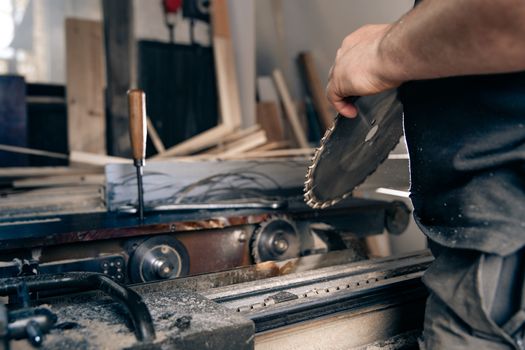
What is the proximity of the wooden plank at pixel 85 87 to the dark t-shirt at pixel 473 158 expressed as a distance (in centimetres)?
289

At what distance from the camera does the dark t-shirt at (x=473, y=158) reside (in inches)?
26.1

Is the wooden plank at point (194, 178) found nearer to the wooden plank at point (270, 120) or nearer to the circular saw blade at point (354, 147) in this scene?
the circular saw blade at point (354, 147)

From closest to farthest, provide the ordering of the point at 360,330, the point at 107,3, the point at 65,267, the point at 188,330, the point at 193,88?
the point at 188,330, the point at 360,330, the point at 65,267, the point at 107,3, the point at 193,88

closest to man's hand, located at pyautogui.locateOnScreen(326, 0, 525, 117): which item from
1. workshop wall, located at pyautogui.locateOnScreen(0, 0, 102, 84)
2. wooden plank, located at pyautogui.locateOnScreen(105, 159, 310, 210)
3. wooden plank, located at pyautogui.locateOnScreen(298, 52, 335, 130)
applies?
wooden plank, located at pyautogui.locateOnScreen(105, 159, 310, 210)

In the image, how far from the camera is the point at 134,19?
138 inches

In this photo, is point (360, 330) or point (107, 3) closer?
point (360, 330)

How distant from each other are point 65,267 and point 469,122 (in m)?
0.96

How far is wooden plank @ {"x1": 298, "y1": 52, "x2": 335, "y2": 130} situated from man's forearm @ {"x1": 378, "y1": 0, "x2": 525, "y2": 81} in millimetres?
3348

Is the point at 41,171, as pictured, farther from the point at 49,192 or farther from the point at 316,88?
the point at 316,88

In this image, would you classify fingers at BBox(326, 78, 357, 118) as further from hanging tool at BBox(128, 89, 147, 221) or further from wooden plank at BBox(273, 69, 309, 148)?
wooden plank at BBox(273, 69, 309, 148)

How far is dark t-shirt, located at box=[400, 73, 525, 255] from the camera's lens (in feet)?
2.18

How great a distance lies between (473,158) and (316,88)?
3551mm

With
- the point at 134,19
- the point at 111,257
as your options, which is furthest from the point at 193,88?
the point at 111,257

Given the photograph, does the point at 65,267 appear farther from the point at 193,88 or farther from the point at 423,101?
the point at 193,88
